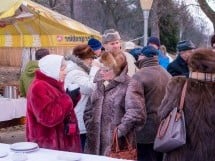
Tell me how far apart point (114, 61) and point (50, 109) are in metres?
0.83

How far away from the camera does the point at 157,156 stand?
512 centimetres

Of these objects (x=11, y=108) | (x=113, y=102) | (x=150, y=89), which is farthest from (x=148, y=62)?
(x=11, y=108)

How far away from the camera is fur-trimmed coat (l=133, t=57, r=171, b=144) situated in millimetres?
4770

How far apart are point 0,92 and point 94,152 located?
16.3ft

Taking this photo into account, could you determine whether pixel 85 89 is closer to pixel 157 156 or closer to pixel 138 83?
pixel 138 83

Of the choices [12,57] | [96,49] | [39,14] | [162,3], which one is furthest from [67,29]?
[12,57]

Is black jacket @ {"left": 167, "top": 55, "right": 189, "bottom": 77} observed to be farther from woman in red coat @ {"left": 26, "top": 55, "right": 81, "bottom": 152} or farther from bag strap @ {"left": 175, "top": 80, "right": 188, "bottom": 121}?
bag strap @ {"left": 175, "top": 80, "right": 188, "bottom": 121}

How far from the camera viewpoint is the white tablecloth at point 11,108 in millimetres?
8094

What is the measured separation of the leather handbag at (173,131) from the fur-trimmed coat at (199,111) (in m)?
0.05

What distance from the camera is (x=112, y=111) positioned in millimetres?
4562

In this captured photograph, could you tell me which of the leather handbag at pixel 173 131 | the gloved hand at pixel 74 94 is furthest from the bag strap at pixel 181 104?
the gloved hand at pixel 74 94

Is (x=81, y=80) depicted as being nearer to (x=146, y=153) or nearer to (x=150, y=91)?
(x=150, y=91)

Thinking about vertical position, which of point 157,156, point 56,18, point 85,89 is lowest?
point 157,156

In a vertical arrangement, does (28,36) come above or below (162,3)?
below
